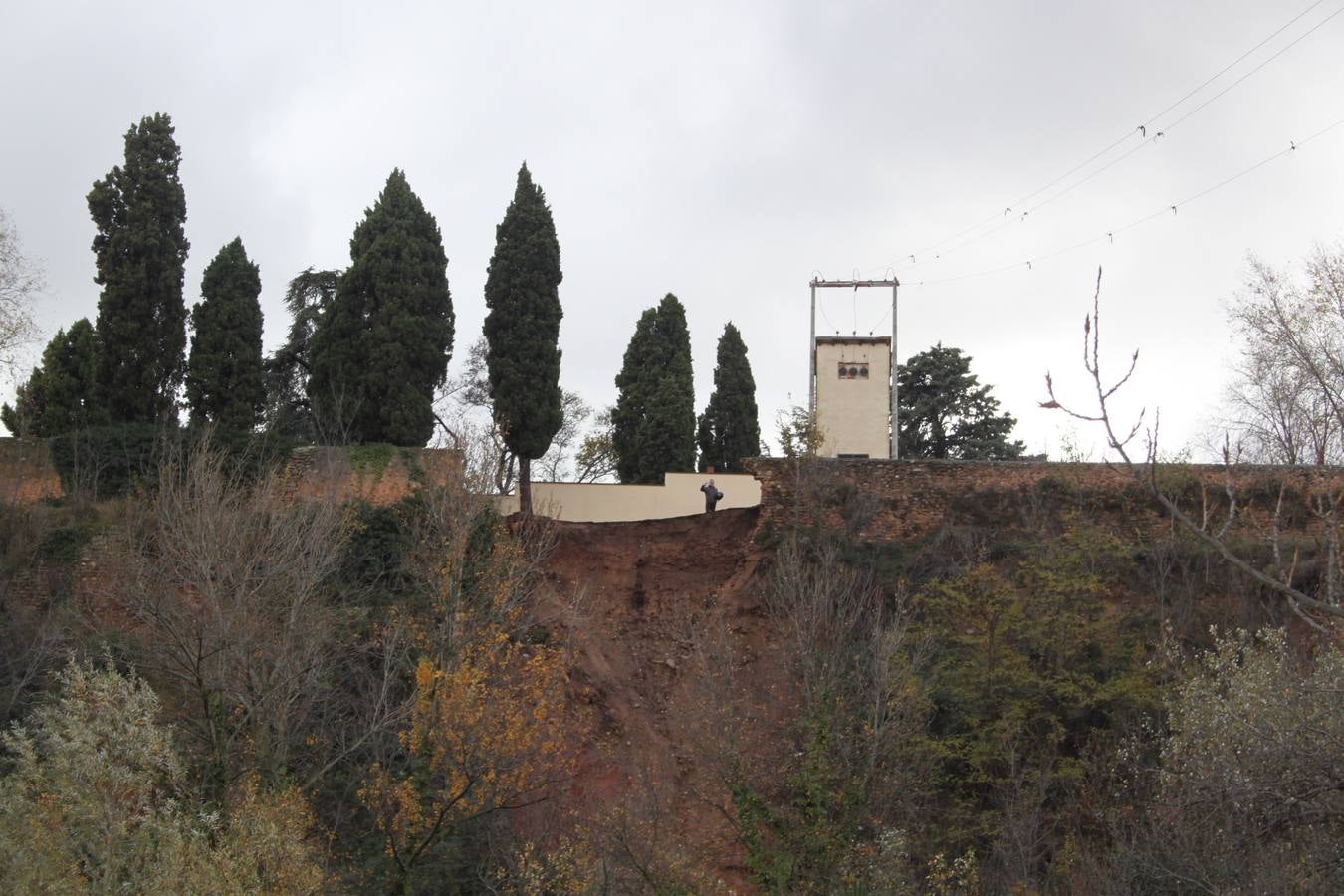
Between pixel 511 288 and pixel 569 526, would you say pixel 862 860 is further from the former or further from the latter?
pixel 511 288

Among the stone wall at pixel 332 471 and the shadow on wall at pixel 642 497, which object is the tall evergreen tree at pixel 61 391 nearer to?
the stone wall at pixel 332 471

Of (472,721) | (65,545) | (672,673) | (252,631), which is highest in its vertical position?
(65,545)

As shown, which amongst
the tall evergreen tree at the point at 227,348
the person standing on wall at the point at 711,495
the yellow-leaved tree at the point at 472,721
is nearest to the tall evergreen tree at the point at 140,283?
the tall evergreen tree at the point at 227,348

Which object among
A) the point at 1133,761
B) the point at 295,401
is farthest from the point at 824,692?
the point at 295,401

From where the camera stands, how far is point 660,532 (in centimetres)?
2780

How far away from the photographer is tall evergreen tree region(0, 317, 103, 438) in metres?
26.9

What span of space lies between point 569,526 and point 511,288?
5.26m

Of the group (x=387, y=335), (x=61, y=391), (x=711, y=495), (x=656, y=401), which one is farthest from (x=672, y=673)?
(x=61, y=391)

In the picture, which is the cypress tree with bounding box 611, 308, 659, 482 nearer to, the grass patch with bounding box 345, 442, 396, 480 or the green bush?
the grass patch with bounding box 345, 442, 396, 480

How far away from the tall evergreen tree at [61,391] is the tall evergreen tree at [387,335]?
180 inches

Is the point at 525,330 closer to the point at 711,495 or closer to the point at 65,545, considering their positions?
the point at 711,495

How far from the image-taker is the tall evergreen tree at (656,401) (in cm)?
3300

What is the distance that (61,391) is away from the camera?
29.9 m

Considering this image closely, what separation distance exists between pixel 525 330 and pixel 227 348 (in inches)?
235
